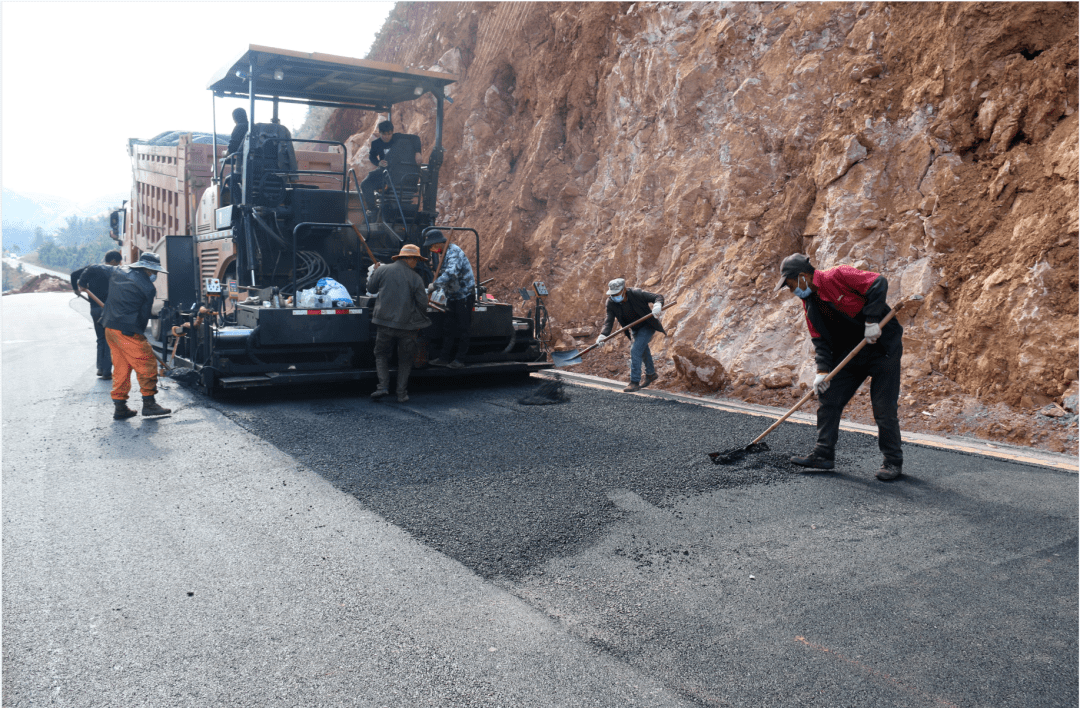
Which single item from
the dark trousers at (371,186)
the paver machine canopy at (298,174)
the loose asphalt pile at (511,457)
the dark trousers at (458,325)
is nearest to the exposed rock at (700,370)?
the loose asphalt pile at (511,457)

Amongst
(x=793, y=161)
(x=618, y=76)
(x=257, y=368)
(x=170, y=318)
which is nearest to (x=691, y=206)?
(x=793, y=161)

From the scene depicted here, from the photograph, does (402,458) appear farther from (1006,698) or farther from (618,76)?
(618,76)

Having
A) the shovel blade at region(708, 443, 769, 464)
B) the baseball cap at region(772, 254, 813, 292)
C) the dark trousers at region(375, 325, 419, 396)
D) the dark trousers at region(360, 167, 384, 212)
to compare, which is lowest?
the shovel blade at region(708, 443, 769, 464)

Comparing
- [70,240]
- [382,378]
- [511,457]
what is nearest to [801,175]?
[382,378]

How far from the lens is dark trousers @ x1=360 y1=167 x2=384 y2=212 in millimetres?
8492

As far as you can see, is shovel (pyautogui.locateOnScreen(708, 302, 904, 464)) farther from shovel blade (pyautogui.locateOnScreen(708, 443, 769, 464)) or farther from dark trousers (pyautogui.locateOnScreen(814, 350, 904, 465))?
dark trousers (pyautogui.locateOnScreen(814, 350, 904, 465))

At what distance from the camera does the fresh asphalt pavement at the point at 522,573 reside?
7.61ft

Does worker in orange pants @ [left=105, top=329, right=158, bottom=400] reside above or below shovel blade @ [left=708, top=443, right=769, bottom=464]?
above

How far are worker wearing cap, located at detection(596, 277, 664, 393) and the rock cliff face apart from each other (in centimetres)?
47

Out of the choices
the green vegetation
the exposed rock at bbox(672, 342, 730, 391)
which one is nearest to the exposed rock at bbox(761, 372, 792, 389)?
the exposed rock at bbox(672, 342, 730, 391)

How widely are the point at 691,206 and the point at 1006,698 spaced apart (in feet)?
28.1

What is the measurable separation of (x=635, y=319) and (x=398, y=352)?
285 centimetres

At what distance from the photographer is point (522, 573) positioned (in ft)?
10.2

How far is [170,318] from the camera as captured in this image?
961 cm
